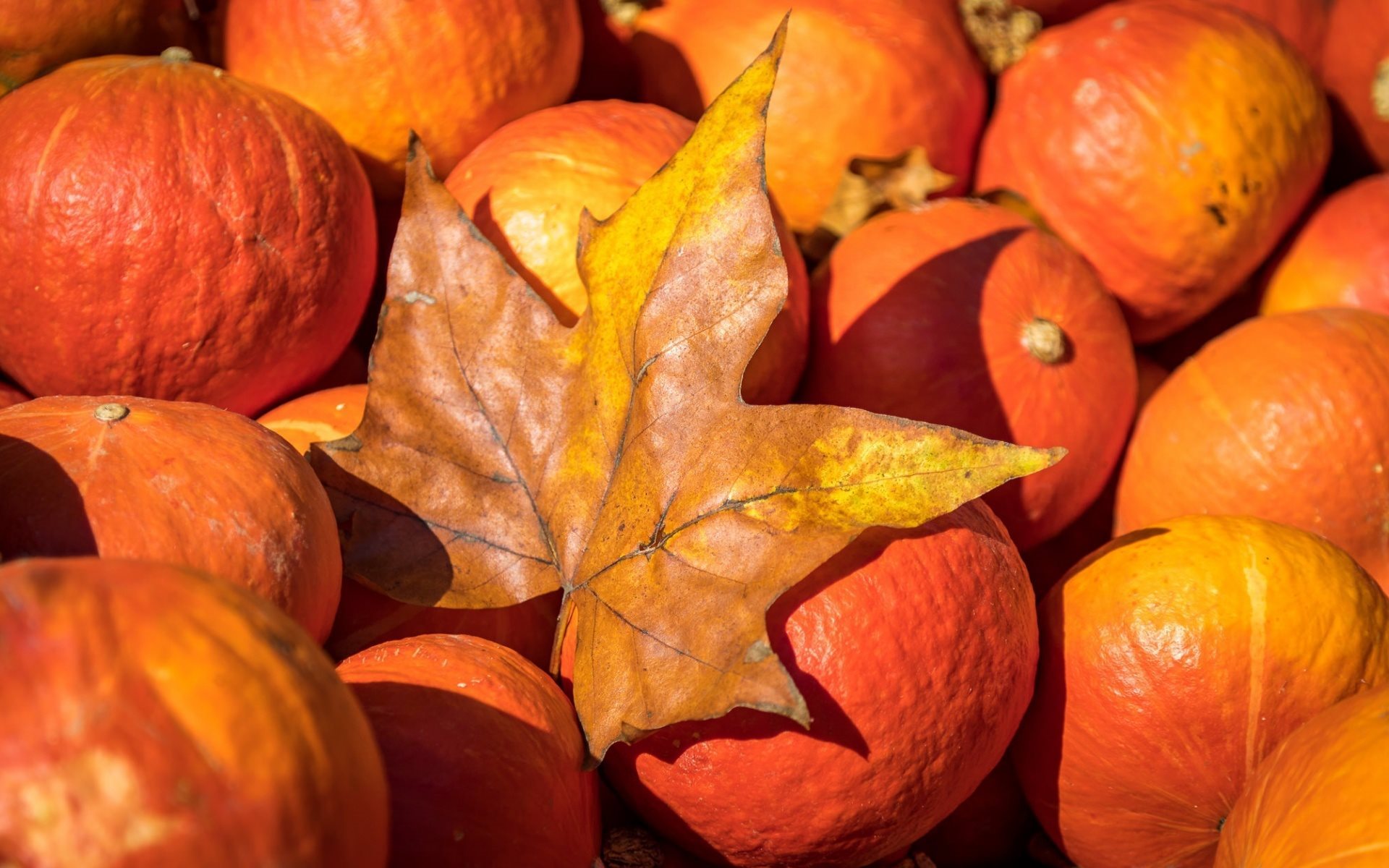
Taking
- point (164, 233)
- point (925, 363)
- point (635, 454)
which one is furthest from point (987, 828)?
point (164, 233)

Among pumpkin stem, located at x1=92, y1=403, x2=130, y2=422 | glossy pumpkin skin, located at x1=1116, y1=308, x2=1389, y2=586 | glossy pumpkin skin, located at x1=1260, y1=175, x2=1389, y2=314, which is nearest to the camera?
pumpkin stem, located at x1=92, y1=403, x2=130, y2=422

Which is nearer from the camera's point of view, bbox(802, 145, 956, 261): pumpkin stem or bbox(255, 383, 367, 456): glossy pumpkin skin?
bbox(255, 383, 367, 456): glossy pumpkin skin

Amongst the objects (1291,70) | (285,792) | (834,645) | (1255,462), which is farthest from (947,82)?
(285,792)

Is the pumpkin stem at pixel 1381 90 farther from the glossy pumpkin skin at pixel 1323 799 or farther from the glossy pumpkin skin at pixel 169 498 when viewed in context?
the glossy pumpkin skin at pixel 169 498

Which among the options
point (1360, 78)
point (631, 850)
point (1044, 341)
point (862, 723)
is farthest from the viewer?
point (1360, 78)

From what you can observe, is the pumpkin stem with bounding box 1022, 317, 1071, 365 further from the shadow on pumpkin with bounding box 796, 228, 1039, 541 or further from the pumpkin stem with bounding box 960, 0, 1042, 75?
the pumpkin stem with bounding box 960, 0, 1042, 75

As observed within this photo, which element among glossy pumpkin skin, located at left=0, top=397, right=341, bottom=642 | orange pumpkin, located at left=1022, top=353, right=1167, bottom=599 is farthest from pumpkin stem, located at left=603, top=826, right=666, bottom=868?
orange pumpkin, located at left=1022, top=353, right=1167, bottom=599

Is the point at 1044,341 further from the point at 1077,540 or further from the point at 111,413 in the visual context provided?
the point at 111,413
